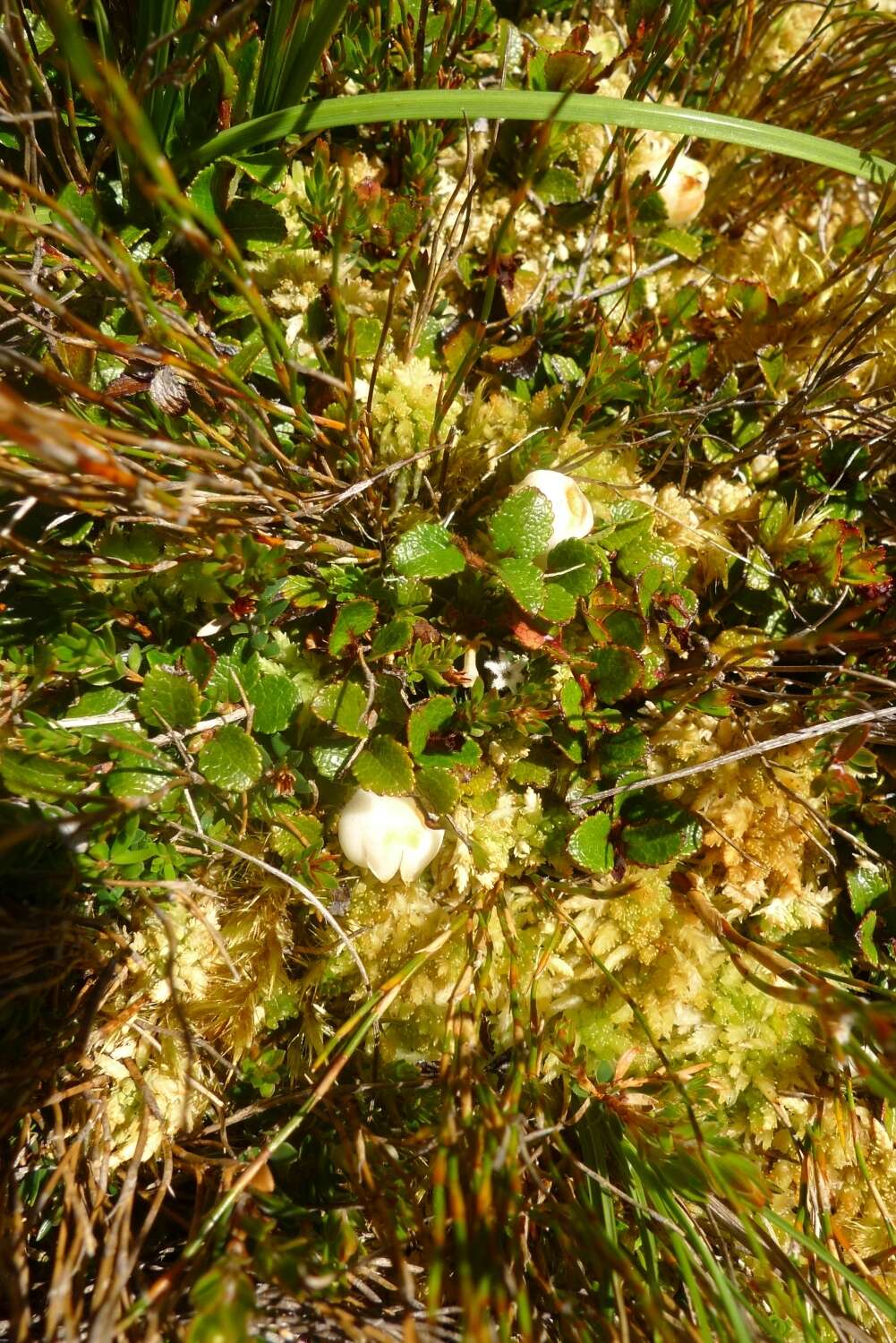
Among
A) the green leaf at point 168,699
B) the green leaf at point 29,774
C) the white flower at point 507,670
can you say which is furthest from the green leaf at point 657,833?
the green leaf at point 29,774

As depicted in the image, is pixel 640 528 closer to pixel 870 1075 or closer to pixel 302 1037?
pixel 870 1075

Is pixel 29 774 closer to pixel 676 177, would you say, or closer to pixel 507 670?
pixel 507 670

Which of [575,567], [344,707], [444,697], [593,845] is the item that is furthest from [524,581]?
[593,845]

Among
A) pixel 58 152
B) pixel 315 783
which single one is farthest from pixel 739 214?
pixel 315 783

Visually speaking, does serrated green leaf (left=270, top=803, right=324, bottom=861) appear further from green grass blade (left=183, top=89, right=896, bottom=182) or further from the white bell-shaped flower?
the white bell-shaped flower

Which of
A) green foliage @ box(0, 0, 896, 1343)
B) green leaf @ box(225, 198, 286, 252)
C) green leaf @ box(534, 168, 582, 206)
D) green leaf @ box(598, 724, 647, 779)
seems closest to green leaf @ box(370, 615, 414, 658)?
green foliage @ box(0, 0, 896, 1343)

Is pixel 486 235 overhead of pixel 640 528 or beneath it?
overhead
